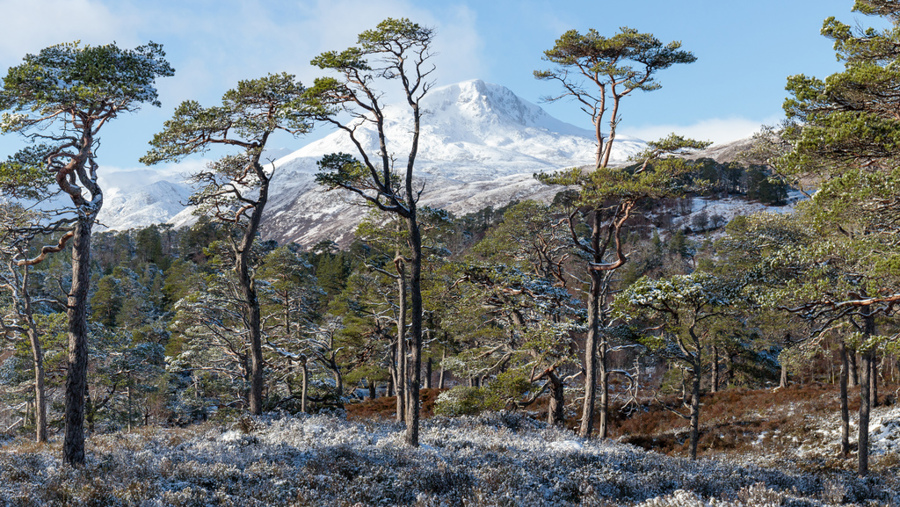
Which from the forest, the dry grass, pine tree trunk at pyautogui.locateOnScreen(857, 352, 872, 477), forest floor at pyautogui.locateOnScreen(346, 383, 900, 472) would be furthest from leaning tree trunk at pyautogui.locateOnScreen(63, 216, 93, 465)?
the dry grass

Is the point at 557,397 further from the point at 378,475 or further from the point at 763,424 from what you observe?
the point at 763,424

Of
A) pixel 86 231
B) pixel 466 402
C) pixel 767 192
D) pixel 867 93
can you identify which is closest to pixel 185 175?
pixel 86 231

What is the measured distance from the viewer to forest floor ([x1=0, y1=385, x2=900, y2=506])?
22.3 feet

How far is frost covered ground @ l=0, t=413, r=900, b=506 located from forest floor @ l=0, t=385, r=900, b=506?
0.03 meters

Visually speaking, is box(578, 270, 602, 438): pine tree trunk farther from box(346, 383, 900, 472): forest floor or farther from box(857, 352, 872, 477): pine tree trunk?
box(857, 352, 872, 477): pine tree trunk

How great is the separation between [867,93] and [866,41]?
4.42 feet

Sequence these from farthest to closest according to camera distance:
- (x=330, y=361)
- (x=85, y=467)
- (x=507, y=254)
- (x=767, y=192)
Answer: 1. (x=767, y=192)
2. (x=507, y=254)
3. (x=330, y=361)
4. (x=85, y=467)

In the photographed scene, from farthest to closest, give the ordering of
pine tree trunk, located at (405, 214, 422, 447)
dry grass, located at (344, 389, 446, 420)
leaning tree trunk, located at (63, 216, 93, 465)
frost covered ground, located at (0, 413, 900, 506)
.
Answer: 1. dry grass, located at (344, 389, 446, 420)
2. pine tree trunk, located at (405, 214, 422, 447)
3. leaning tree trunk, located at (63, 216, 93, 465)
4. frost covered ground, located at (0, 413, 900, 506)

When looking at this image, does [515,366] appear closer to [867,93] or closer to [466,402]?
[466,402]

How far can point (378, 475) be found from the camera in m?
8.07

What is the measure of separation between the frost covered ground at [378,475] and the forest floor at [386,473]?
3 cm

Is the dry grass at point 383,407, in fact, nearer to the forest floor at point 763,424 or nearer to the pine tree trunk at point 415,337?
the forest floor at point 763,424

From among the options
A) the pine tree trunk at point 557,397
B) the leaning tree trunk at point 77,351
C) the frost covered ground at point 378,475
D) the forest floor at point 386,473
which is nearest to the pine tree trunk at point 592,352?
the forest floor at point 386,473

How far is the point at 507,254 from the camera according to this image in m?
22.4
